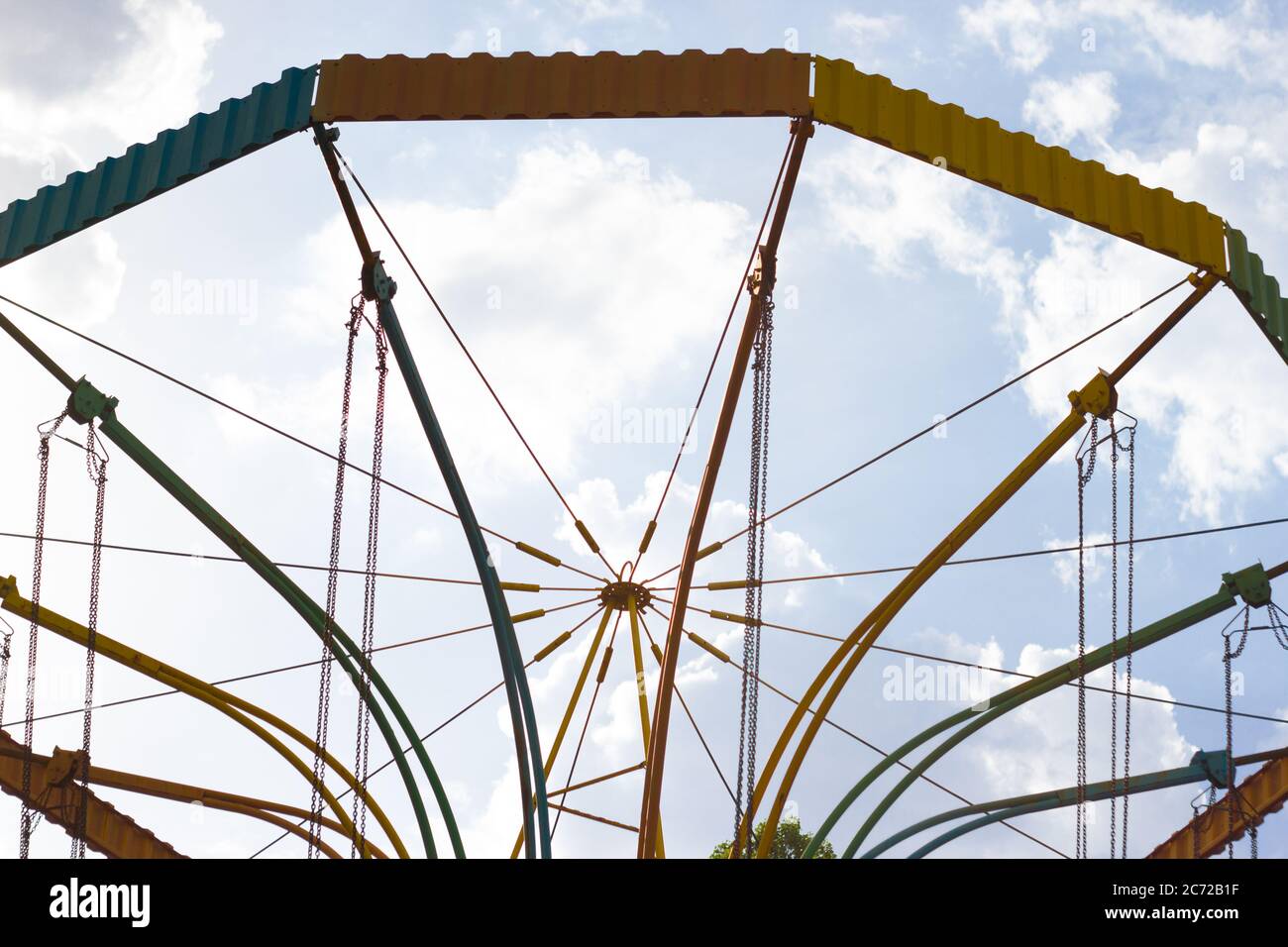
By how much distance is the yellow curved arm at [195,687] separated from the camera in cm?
3222

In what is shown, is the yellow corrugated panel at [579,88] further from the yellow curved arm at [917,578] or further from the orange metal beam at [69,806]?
the orange metal beam at [69,806]

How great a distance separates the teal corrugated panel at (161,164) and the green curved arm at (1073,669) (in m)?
15.7

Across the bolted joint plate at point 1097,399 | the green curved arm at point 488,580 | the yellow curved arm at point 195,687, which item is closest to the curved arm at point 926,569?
the bolted joint plate at point 1097,399

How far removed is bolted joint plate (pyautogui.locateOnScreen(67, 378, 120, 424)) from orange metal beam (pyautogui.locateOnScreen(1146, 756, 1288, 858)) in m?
22.5

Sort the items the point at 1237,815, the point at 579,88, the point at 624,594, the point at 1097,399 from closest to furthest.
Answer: the point at 579,88, the point at 1097,399, the point at 1237,815, the point at 624,594

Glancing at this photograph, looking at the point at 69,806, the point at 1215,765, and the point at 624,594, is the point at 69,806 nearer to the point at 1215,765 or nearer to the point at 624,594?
the point at 624,594

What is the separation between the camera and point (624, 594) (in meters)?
38.2

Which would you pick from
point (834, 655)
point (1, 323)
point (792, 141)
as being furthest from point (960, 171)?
point (1, 323)

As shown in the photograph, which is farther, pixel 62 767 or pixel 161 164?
pixel 62 767

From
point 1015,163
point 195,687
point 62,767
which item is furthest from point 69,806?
point 1015,163

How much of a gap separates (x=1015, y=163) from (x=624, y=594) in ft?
49.6

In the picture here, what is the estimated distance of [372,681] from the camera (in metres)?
31.6
